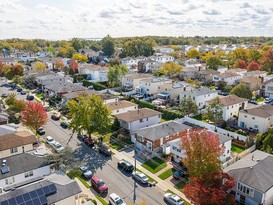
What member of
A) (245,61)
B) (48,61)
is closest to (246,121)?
(245,61)

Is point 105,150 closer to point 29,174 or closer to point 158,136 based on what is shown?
point 158,136

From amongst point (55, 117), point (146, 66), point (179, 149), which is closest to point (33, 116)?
point (55, 117)

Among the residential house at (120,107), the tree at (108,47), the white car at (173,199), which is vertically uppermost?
the tree at (108,47)

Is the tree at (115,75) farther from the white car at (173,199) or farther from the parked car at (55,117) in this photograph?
the white car at (173,199)

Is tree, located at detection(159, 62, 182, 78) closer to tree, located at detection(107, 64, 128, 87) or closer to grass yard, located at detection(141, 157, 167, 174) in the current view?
tree, located at detection(107, 64, 128, 87)

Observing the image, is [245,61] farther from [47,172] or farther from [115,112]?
[47,172]

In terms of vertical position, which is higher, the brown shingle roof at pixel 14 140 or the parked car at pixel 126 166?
the brown shingle roof at pixel 14 140

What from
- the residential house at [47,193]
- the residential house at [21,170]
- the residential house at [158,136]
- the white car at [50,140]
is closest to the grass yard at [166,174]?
the residential house at [158,136]
